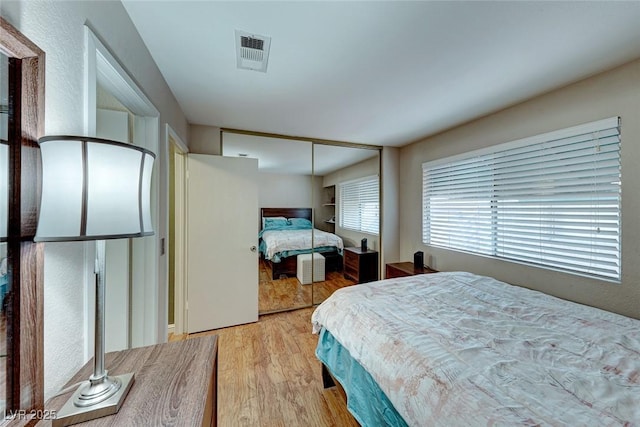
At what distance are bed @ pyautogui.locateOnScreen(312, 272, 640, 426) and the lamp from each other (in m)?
1.02

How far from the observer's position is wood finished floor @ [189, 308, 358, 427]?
5.28 ft

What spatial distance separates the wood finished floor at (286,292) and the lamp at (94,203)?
2616mm

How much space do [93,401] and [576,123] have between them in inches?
123

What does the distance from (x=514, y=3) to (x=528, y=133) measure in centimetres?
140

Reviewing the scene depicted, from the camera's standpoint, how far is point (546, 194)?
2100mm

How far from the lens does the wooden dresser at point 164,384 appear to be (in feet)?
2.22

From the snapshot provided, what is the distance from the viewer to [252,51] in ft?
5.13

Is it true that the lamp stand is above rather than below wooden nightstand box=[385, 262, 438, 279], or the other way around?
above

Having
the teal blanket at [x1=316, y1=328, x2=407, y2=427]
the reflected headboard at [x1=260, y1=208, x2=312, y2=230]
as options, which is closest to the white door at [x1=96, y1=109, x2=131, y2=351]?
the teal blanket at [x1=316, y1=328, x2=407, y2=427]

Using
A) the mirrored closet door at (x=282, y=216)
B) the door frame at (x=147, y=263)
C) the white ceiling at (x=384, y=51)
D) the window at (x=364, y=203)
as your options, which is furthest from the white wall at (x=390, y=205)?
the door frame at (x=147, y=263)

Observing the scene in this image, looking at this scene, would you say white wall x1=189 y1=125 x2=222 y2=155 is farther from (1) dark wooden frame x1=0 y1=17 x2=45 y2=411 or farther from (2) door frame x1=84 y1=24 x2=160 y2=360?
(1) dark wooden frame x1=0 y1=17 x2=45 y2=411

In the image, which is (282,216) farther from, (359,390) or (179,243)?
(359,390)

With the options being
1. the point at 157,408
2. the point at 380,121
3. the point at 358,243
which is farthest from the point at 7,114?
the point at 358,243

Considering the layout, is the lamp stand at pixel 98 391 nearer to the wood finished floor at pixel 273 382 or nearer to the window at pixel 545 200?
the wood finished floor at pixel 273 382
